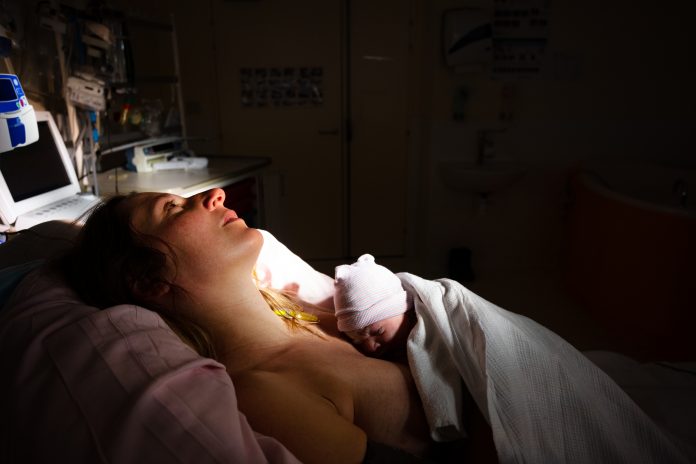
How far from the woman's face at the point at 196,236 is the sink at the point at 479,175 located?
7.98 feet

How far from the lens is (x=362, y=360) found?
43.7 inches

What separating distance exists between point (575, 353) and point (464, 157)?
260cm

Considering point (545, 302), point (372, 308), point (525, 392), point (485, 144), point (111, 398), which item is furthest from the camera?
point (485, 144)

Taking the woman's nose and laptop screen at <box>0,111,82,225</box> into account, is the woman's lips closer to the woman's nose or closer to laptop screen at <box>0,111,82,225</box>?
the woman's nose

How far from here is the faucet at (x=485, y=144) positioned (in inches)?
136

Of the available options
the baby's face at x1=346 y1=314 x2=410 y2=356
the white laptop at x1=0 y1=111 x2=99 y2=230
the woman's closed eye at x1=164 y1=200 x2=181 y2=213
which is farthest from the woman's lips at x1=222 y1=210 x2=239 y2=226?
the white laptop at x1=0 y1=111 x2=99 y2=230

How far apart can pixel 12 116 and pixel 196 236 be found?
1.05 meters

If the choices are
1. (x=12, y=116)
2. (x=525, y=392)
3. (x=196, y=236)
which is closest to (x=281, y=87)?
(x=12, y=116)

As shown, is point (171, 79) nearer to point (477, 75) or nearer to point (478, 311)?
point (477, 75)

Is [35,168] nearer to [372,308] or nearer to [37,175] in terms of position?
[37,175]

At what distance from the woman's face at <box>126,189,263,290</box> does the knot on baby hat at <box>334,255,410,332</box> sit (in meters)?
0.27

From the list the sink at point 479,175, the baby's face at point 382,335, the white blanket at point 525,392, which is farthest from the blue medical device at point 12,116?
the sink at point 479,175

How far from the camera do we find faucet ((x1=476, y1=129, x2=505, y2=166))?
345 cm

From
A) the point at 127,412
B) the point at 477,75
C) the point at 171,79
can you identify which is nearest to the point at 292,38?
the point at 171,79
